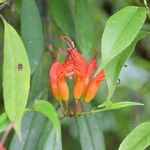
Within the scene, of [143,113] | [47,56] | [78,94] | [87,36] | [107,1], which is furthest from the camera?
[107,1]

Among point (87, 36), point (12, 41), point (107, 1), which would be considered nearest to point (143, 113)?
point (107, 1)

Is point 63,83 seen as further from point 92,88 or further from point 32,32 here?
point 32,32

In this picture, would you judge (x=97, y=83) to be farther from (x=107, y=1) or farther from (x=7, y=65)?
(x=107, y=1)

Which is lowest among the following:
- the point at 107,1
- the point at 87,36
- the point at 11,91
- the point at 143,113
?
the point at 143,113

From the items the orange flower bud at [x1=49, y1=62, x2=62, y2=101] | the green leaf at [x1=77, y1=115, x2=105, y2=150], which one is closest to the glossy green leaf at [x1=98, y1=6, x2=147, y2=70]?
the orange flower bud at [x1=49, y1=62, x2=62, y2=101]

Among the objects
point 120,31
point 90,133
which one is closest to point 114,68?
point 120,31

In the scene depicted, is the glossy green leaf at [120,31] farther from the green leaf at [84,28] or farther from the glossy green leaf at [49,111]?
the green leaf at [84,28]

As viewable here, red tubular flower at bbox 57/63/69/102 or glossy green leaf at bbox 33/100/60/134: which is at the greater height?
glossy green leaf at bbox 33/100/60/134

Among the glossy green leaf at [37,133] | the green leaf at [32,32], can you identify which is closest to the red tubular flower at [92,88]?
the glossy green leaf at [37,133]

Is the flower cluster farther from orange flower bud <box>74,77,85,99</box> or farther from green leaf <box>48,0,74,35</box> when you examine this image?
green leaf <box>48,0,74,35</box>
